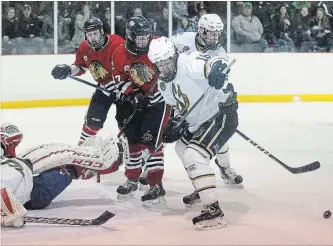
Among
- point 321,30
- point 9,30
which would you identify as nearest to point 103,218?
point 9,30

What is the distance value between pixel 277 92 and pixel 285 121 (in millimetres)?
1889

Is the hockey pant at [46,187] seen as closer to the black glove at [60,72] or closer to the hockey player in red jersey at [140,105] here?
the hockey player in red jersey at [140,105]

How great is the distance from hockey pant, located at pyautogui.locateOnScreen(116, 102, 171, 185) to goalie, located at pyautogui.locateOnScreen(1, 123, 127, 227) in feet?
0.31

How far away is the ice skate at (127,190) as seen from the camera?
4.01 metres

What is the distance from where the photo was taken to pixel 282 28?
9.58 meters

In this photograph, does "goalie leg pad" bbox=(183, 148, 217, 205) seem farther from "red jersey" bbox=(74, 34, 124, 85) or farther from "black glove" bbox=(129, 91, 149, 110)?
"red jersey" bbox=(74, 34, 124, 85)

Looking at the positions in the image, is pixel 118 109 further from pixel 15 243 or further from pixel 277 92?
pixel 277 92

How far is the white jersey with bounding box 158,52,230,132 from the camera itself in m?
3.37

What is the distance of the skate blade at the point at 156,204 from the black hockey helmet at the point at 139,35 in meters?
0.75

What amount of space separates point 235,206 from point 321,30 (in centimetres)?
615

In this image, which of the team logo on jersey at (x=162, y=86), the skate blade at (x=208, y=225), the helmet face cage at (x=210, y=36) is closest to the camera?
the skate blade at (x=208, y=225)

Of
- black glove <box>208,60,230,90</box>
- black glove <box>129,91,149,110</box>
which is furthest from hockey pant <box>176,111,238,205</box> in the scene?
black glove <box>129,91,149,110</box>

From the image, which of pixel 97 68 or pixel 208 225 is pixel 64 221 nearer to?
pixel 208 225

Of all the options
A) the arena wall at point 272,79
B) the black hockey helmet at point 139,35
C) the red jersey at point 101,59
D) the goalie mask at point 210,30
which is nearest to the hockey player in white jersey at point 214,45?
the goalie mask at point 210,30
